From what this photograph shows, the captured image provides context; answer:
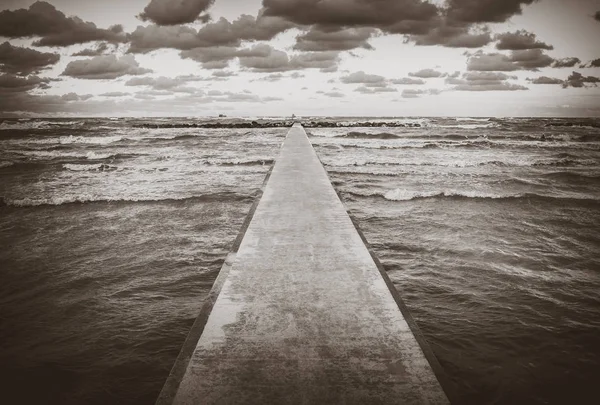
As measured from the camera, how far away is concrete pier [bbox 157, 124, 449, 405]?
2264mm

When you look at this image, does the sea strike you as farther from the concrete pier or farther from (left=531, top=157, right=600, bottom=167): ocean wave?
(left=531, top=157, right=600, bottom=167): ocean wave

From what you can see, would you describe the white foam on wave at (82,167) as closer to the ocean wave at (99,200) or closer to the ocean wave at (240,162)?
the ocean wave at (240,162)

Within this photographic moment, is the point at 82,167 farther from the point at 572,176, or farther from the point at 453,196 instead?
the point at 572,176

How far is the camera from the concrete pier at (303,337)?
7.43 feet

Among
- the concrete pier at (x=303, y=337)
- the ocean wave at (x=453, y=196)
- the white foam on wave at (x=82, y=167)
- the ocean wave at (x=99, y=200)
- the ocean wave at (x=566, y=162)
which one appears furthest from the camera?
the ocean wave at (x=566, y=162)

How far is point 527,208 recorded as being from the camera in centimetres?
952

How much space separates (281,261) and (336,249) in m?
0.79

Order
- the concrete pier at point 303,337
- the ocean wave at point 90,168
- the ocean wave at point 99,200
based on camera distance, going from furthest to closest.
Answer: the ocean wave at point 90,168, the ocean wave at point 99,200, the concrete pier at point 303,337

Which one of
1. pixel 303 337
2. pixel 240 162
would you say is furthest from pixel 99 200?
pixel 303 337

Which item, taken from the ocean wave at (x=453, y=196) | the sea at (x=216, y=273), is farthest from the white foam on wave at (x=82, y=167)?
the ocean wave at (x=453, y=196)

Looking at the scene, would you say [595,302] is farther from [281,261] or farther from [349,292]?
[281,261]

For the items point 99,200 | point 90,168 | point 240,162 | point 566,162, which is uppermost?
point 566,162

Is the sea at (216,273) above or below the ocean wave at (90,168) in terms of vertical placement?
below

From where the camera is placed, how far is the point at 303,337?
2777 mm
